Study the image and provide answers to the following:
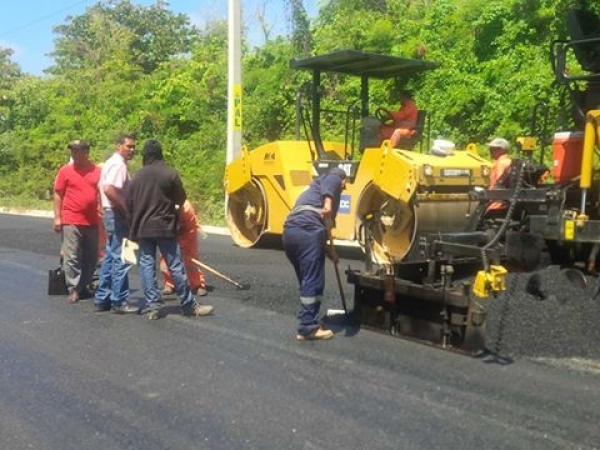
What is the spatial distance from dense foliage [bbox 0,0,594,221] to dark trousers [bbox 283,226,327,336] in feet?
12.3

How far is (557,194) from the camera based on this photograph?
681cm

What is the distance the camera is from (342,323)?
6789mm

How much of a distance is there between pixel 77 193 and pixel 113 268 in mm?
906

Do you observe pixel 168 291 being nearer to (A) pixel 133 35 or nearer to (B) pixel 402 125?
(B) pixel 402 125

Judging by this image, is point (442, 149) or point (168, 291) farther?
point (442, 149)

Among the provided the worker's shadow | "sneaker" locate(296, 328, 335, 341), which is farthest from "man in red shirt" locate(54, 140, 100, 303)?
"sneaker" locate(296, 328, 335, 341)

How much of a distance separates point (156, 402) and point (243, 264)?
226 inches

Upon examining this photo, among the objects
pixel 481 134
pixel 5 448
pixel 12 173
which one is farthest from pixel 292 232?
pixel 12 173

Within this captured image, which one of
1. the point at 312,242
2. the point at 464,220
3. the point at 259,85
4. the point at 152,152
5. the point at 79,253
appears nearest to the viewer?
the point at 312,242

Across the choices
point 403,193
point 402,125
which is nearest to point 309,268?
point 403,193

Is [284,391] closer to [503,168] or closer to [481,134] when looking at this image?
[503,168]

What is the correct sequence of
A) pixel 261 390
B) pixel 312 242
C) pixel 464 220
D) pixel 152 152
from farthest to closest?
pixel 464 220, pixel 152 152, pixel 312 242, pixel 261 390

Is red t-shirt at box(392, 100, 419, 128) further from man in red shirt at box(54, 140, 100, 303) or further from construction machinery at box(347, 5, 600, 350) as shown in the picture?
man in red shirt at box(54, 140, 100, 303)

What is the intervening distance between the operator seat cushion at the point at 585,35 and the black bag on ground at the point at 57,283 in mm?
5444
